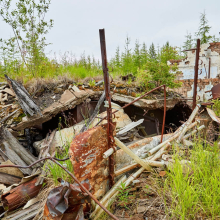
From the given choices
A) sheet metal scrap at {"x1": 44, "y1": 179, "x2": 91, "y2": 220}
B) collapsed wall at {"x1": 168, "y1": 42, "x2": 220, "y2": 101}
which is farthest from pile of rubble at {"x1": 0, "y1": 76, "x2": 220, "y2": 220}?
collapsed wall at {"x1": 168, "y1": 42, "x2": 220, "y2": 101}

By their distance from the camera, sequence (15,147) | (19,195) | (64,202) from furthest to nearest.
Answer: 1. (15,147)
2. (19,195)
3. (64,202)

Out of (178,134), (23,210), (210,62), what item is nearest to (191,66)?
A: (210,62)

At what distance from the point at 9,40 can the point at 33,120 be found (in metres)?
3.82

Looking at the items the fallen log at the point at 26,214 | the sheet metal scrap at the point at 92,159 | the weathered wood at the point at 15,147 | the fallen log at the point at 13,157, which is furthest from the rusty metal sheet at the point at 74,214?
the weathered wood at the point at 15,147

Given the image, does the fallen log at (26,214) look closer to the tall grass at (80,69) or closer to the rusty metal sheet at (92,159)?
the rusty metal sheet at (92,159)

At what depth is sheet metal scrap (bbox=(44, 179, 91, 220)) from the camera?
1495 millimetres

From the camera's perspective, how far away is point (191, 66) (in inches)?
354

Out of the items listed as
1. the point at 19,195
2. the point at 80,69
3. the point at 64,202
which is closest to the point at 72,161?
the point at 64,202

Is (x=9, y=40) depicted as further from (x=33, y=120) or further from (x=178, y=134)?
(x=178, y=134)

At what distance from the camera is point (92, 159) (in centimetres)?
212

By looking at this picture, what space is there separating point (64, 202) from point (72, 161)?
0.48 metres

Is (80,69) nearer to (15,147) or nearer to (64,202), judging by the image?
(15,147)

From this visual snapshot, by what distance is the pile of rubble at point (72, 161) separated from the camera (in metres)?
1.61

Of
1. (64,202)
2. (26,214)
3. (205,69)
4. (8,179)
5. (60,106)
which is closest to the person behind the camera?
(64,202)
